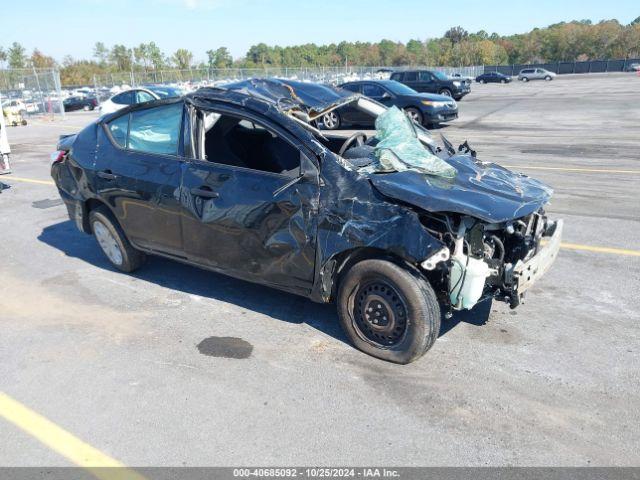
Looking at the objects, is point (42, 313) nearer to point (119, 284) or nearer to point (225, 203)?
point (119, 284)

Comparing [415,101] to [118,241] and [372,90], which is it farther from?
[118,241]

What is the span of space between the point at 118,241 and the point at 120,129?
1.10 metres

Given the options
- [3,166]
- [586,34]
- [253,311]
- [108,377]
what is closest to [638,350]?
[253,311]

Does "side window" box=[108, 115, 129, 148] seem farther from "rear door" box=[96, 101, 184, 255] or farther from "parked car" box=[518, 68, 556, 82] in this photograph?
"parked car" box=[518, 68, 556, 82]

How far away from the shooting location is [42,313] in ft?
15.6

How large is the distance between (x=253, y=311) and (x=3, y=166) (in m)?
9.00

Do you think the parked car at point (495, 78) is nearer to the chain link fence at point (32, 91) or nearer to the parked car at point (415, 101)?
the parked car at point (415, 101)

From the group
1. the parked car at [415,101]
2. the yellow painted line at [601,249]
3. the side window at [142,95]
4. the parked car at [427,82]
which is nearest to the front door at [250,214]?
the yellow painted line at [601,249]

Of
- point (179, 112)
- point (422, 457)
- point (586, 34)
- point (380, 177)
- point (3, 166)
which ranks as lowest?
point (422, 457)

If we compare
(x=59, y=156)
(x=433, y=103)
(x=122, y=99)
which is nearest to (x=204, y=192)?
(x=59, y=156)

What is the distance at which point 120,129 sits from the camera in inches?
202

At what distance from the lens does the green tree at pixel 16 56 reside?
90312 millimetres

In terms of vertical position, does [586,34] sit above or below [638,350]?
above

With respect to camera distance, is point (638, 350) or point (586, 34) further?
point (586, 34)
